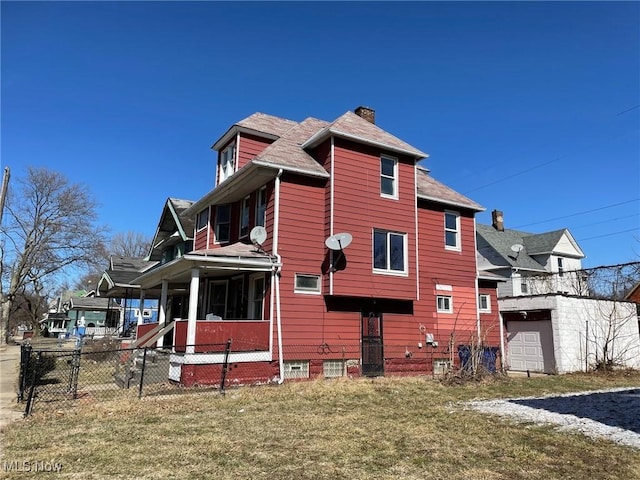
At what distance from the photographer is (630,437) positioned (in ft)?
20.6

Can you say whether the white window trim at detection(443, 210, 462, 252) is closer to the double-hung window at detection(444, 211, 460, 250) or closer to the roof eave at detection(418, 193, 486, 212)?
the double-hung window at detection(444, 211, 460, 250)

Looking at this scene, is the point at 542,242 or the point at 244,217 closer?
the point at 244,217

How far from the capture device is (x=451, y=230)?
17266mm

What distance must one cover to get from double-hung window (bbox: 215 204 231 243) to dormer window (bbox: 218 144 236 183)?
4.63 feet

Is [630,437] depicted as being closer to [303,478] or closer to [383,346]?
[303,478]

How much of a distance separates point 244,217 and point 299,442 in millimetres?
10523

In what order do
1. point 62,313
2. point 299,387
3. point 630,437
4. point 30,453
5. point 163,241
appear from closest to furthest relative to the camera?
point 30,453
point 630,437
point 299,387
point 163,241
point 62,313

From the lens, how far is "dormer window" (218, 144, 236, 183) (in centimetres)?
1714

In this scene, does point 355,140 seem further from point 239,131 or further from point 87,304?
point 87,304

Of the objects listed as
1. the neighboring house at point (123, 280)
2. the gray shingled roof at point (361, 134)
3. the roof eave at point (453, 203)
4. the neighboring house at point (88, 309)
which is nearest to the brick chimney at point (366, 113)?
the gray shingled roof at point (361, 134)

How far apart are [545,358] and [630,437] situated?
38.8 ft

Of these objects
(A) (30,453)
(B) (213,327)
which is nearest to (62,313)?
(B) (213,327)

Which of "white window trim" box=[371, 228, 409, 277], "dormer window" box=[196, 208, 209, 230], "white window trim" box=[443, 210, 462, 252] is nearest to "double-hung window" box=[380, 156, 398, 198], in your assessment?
"white window trim" box=[371, 228, 409, 277]

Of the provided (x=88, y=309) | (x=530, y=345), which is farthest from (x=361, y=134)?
(x=88, y=309)
